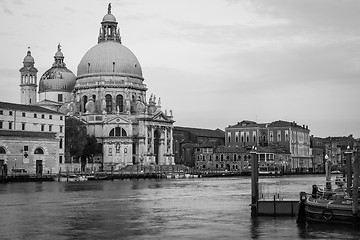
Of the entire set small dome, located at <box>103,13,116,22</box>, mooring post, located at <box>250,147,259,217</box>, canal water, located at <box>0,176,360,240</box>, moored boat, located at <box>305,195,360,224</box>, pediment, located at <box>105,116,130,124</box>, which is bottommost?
canal water, located at <box>0,176,360,240</box>

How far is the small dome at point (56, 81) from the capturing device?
12338cm

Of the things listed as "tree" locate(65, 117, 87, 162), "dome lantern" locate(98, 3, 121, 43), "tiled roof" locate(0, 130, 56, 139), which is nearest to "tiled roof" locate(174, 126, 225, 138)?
"dome lantern" locate(98, 3, 121, 43)

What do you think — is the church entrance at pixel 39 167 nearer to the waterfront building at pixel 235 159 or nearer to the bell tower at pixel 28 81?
the bell tower at pixel 28 81

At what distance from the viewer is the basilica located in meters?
111

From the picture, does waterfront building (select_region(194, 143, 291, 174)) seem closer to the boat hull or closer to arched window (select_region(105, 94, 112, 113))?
arched window (select_region(105, 94, 112, 113))

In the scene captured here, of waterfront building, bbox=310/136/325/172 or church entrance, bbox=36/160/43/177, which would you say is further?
waterfront building, bbox=310/136/325/172

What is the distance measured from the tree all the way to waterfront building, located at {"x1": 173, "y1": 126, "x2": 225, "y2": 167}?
3013cm

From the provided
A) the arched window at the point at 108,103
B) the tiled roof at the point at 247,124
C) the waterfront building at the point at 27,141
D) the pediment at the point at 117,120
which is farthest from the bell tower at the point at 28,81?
the tiled roof at the point at 247,124

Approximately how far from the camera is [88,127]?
4449 inches

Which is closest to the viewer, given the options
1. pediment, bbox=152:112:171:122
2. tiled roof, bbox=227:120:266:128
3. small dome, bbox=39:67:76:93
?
pediment, bbox=152:112:171:122

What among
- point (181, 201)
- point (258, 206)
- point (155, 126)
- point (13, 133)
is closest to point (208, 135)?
point (155, 126)

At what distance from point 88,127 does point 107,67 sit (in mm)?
10562

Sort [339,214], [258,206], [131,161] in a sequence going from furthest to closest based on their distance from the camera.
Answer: [131,161], [258,206], [339,214]

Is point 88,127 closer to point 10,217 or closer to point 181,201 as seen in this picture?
point 181,201
